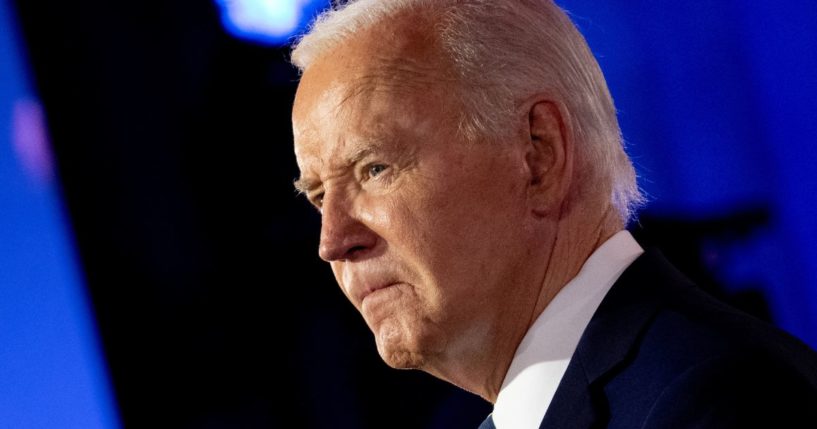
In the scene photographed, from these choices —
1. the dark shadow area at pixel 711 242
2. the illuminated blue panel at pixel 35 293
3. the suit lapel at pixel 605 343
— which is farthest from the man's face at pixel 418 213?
the illuminated blue panel at pixel 35 293

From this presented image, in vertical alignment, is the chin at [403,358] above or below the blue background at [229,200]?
below

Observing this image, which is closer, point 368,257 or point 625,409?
point 625,409

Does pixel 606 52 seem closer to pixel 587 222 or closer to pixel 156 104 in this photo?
pixel 587 222

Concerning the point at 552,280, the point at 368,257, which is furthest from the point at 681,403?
the point at 368,257

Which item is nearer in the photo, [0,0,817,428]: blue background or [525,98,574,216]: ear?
[525,98,574,216]: ear

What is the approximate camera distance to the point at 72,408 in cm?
256

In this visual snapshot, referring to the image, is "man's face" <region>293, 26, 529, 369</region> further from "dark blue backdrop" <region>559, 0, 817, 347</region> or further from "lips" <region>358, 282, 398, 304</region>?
"dark blue backdrop" <region>559, 0, 817, 347</region>

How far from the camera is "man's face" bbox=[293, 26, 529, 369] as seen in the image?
1513 millimetres

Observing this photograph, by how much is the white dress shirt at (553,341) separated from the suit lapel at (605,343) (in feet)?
0.18

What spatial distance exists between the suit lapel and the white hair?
0.77 feet

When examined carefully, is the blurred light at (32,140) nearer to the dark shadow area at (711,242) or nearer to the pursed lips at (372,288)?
the pursed lips at (372,288)

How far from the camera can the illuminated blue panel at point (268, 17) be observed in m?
2.86

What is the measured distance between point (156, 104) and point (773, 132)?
186 cm

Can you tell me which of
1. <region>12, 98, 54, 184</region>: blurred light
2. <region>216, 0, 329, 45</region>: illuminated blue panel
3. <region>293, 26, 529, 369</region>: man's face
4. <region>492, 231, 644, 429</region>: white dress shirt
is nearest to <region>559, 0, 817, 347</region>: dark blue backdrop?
<region>216, 0, 329, 45</region>: illuminated blue panel
